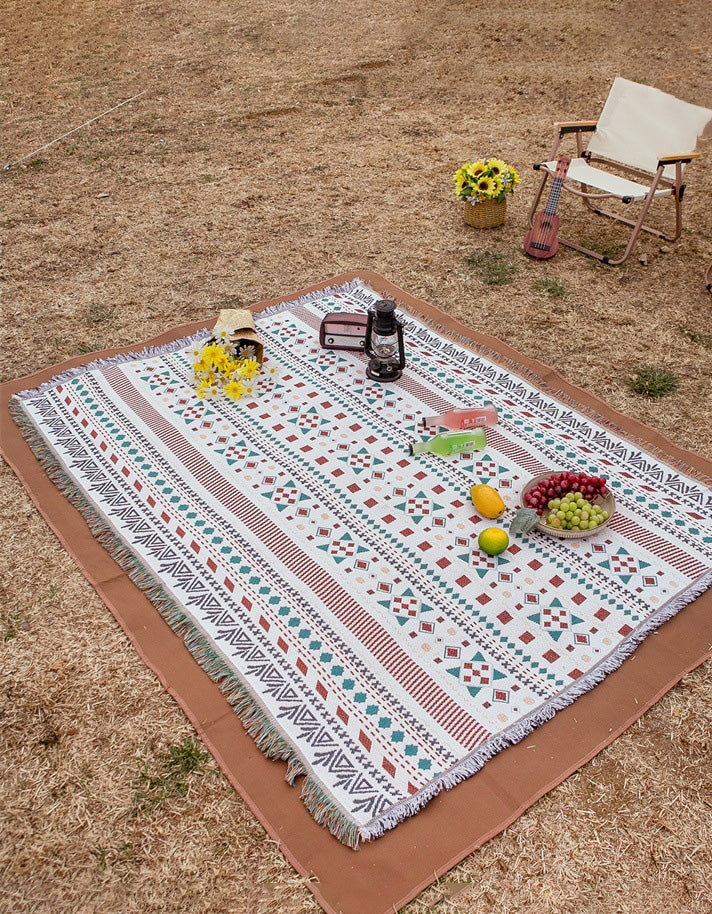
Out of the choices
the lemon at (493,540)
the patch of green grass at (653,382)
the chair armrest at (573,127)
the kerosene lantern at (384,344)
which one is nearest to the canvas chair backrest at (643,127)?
the chair armrest at (573,127)

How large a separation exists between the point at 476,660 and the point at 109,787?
116 cm

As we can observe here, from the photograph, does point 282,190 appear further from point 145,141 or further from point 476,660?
point 476,660

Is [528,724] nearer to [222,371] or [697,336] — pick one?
[222,371]

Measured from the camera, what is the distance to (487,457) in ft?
9.76

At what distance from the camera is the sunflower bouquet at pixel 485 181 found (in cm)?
460

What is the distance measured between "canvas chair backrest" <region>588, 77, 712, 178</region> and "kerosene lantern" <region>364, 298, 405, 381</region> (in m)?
2.33

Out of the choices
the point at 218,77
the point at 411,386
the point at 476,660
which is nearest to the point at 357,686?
the point at 476,660

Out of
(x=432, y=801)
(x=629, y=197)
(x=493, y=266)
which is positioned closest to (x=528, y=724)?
(x=432, y=801)

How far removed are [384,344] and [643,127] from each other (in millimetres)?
2575

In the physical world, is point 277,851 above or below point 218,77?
below

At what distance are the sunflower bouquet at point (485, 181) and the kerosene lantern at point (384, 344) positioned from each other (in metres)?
1.81

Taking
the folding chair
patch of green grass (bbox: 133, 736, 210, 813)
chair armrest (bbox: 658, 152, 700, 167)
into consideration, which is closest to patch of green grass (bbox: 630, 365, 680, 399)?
the folding chair

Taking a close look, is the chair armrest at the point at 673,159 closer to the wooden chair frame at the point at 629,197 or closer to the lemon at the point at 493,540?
the wooden chair frame at the point at 629,197

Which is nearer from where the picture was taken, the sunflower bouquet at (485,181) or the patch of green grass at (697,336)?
the patch of green grass at (697,336)
